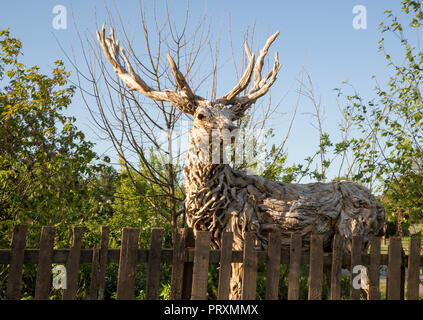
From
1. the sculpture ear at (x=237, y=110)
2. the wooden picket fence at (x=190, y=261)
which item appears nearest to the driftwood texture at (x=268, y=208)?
the wooden picket fence at (x=190, y=261)

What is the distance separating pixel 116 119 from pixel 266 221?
2999 millimetres

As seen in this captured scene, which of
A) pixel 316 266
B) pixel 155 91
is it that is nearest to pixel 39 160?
pixel 155 91

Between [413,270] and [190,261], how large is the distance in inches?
86.2

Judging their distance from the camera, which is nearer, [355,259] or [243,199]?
[355,259]

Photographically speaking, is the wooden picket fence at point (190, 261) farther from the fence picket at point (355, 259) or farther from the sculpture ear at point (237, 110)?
the sculpture ear at point (237, 110)

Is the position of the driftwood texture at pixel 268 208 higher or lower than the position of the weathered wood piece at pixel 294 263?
higher

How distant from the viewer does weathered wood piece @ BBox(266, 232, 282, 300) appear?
345cm

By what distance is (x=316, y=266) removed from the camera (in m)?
3.62

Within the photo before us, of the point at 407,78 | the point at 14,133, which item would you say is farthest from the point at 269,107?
the point at 14,133

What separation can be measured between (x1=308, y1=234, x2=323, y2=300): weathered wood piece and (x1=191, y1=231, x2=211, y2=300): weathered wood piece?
95 cm

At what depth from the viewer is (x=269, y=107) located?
265 inches

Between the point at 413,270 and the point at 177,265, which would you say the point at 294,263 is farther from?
the point at 413,270

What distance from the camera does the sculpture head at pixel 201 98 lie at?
14.2ft

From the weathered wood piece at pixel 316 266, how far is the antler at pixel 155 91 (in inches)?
74.7
